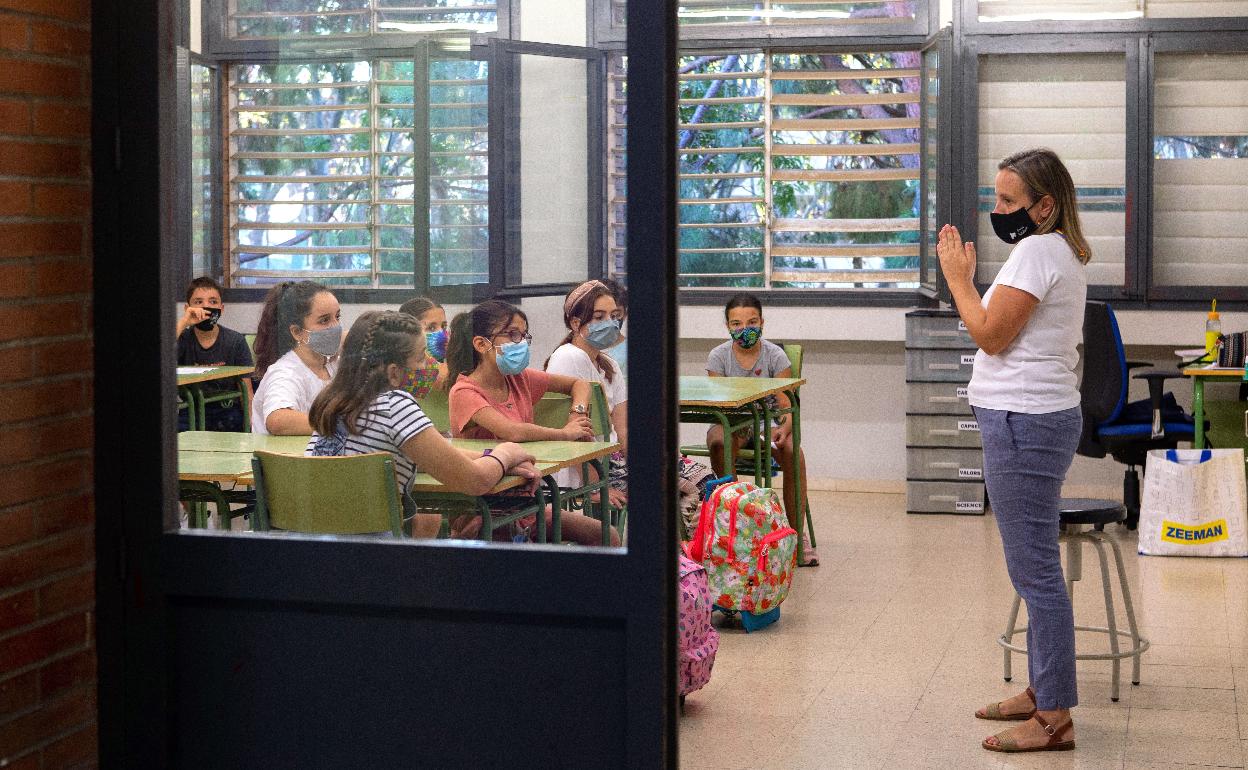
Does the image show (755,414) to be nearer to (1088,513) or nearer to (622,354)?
(1088,513)

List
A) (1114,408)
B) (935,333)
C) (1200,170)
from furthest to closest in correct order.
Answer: (1200,170) → (935,333) → (1114,408)

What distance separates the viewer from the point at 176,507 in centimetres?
247

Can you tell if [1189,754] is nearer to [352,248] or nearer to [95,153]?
[352,248]

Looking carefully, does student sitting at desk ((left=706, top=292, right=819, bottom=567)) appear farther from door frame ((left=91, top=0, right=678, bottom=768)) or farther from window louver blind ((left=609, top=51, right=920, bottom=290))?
door frame ((left=91, top=0, right=678, bottom=768))

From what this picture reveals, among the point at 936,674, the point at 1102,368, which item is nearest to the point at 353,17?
the point at 936,674

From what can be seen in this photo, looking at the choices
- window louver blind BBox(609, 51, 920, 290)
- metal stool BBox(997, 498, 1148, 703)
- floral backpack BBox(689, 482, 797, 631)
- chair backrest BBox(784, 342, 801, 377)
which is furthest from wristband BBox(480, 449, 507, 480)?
window louver blind BBox(609, 51, 920, 290)

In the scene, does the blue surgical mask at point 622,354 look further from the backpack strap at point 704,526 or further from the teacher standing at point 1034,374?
the backpack strap at point 704,526

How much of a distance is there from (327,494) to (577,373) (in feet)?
1.58

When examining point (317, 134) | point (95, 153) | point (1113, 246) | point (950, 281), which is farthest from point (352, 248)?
point (1113, 246)

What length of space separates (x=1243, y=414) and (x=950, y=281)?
3.82 meters

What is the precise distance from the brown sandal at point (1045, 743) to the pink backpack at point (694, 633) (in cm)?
75

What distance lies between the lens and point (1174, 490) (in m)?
6.19

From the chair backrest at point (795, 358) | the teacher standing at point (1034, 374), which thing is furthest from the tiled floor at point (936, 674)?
the chair backrest at point (795, 358)

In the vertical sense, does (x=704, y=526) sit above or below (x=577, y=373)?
below
